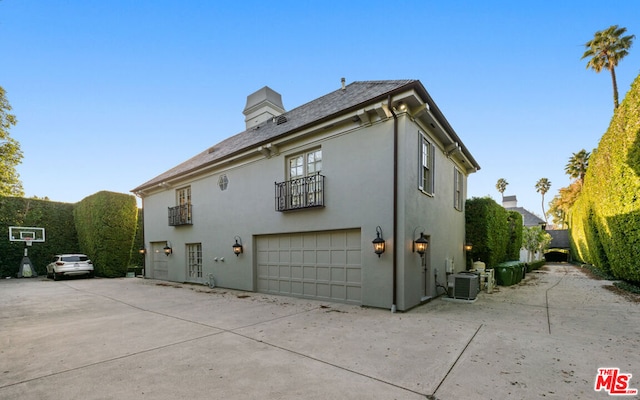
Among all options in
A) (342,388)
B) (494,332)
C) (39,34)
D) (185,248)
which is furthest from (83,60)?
(494,332)

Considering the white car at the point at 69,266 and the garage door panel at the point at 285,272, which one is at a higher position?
the garage door panel at the point at 285,272

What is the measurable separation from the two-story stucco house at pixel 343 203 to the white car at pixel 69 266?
7272mm

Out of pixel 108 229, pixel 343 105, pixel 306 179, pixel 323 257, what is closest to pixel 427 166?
pixel 343 105

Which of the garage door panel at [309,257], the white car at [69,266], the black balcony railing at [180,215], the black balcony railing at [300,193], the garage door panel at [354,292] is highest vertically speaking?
the black balcony railing at [300,193]

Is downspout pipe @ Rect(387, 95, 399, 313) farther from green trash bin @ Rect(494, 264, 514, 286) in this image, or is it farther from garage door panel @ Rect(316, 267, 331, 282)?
green trash bin @ Rect(494, 264, 514, 286)

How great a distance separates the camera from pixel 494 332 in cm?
496

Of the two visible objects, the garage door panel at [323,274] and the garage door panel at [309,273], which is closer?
the garage door panel at [323,274]

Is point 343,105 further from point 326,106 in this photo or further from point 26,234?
point 26,234

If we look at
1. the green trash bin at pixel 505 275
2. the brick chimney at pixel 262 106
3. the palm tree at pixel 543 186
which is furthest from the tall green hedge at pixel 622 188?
the palm tree at pixel 543 186

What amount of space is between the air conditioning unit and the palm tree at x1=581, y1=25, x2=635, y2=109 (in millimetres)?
24257

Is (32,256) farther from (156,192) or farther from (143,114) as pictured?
(143,114)

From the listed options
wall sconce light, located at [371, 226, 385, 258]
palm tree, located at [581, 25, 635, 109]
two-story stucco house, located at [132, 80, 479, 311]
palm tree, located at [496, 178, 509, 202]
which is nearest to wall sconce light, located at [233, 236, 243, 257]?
two-story stucco house, located at [132, 80, 479, 311]

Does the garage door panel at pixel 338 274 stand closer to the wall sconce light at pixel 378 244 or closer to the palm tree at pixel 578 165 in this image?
the wall sconce light at pixel 378 244

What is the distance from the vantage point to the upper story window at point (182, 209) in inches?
491
